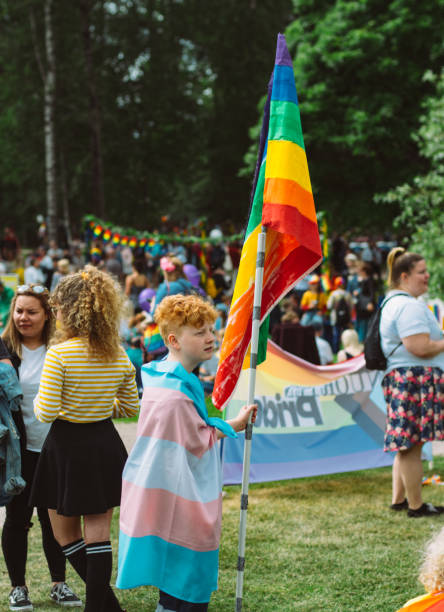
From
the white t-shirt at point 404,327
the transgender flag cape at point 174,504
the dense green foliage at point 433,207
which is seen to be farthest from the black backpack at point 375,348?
the dense green foliage at point 433,207

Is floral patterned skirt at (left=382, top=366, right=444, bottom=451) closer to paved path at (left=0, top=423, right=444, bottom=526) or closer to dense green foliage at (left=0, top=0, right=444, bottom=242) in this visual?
paved path at (left=0, top=423, right=444, bottom=526)

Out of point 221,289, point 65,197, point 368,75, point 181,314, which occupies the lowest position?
point 181,314

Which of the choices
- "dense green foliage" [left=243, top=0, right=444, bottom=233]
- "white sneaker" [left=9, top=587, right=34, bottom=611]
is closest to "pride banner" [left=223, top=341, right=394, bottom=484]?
"white sneaker" [left=9, top=587, right=34, bottom=611]

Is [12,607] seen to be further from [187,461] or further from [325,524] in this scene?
[325,524]

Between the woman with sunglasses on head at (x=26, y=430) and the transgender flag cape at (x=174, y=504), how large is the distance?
0.98 metres

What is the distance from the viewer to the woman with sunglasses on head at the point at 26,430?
14.0 ft

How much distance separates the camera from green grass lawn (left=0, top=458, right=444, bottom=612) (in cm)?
454

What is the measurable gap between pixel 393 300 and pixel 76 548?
2.99 metres

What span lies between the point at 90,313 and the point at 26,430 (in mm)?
870

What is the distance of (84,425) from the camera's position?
379cm

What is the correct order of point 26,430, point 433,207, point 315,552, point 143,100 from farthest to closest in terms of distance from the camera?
point 143,100 → point 433,207 → point 315,552 → point 26,430

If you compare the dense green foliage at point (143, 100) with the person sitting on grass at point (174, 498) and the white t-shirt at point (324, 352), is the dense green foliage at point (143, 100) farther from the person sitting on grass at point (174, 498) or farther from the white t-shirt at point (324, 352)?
the person sitting on grass at point (174, 498)

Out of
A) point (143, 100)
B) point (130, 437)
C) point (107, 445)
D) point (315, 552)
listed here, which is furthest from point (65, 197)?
point (107, 445)

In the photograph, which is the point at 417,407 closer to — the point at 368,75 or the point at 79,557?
the point at 79,557
